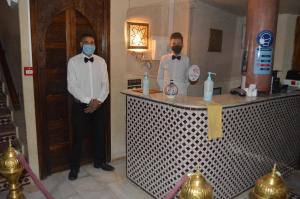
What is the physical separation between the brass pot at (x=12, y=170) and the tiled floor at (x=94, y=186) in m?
1.68

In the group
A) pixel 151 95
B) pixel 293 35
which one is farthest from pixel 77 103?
pixel 293 35

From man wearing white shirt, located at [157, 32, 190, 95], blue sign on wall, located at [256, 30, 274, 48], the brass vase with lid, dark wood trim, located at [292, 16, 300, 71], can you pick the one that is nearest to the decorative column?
blue sign on wall, located at [256, 30, 274, 48]

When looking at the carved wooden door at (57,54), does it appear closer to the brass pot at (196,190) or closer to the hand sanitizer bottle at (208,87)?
the hand sanitizer bottle at (208,87)

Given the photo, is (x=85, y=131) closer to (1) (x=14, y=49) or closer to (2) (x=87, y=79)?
(2) (x=87, y=79)

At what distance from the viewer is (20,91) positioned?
3.12m

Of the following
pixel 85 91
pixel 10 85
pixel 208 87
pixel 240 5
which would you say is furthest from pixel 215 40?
pixel 10 85

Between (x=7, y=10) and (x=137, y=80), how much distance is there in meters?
1.98

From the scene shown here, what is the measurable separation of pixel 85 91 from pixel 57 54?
58 cm

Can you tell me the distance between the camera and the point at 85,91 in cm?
328

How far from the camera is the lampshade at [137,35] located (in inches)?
151

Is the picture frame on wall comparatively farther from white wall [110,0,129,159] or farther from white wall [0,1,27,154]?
white wall [0,1,27,154]

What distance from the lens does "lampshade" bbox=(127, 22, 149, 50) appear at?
383 cm

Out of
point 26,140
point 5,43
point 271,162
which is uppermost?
point 5,43

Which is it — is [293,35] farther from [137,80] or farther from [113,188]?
[113,188]
